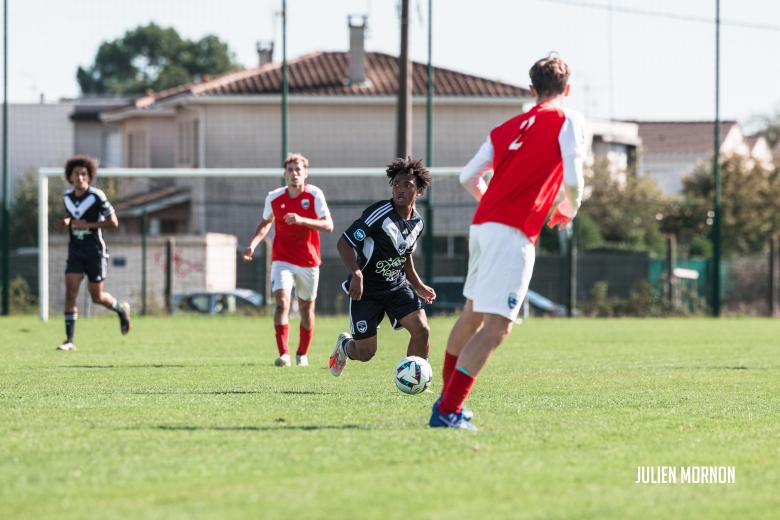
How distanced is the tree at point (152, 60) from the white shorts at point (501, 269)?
8761 centimetres

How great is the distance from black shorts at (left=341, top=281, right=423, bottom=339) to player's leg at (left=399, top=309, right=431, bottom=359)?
50mm

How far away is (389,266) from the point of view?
9.81 metres

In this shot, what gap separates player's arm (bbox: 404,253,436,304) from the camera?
959 cm

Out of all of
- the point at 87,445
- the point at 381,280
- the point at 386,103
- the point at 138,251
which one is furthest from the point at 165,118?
the point at 87,445

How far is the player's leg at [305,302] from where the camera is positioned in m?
12.3

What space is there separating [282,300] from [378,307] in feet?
8.11

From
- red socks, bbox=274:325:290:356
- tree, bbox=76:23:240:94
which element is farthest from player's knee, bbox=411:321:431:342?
tree, bbox=76:23:240:94

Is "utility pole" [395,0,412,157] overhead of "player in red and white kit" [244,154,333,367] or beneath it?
overhead

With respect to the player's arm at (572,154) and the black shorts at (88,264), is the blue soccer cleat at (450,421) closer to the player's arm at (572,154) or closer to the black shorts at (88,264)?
the player's arm at (572,154)

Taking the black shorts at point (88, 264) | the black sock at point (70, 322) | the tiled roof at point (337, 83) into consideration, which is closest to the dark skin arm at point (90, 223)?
the black shorts at point (88, 264)

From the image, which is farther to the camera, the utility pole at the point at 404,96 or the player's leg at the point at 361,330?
the utility pole at the point at 404,96

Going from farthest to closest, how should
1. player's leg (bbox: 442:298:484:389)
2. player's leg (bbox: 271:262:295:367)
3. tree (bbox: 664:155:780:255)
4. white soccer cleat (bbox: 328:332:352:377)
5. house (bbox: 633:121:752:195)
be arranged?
1. house (bbox: 633:121:752:195)
2. tree (bbox: 664:155:780:255)
3. player's leg (bbox: 271:262:295:367)
4. white soccer cleat (bbox: 328:332:352:377)
5. player's leg (bbox: 442:298:484:389)

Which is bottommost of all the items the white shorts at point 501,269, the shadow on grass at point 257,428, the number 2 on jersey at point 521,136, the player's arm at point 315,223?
the shadow on grass at point 257,428

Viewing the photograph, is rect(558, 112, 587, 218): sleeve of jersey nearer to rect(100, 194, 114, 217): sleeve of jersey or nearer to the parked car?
rect(100, 194, 114, 217): sleeve of jersey
